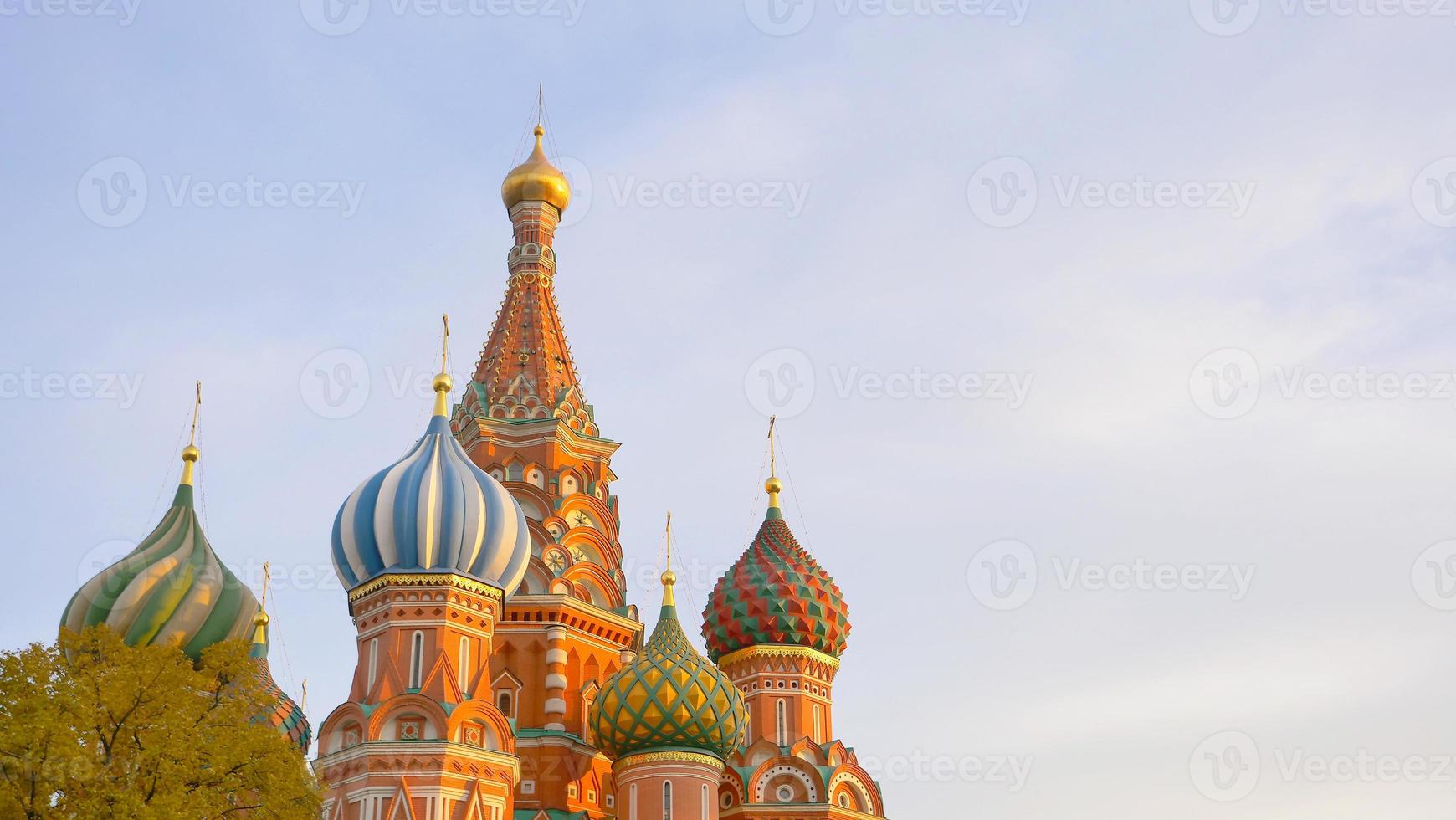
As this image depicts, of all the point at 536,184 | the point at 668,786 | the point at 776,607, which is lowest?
the point at 668,786

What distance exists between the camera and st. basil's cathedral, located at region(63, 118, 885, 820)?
82.5 ft

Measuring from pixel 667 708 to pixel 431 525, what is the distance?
4.76m

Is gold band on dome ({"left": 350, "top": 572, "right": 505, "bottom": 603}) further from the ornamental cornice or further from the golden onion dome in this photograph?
the golden onion dome

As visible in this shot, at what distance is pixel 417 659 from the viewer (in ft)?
84.0

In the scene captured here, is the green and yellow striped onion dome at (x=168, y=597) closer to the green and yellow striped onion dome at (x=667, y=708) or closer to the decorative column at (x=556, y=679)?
the decorative column at (x=556, y=679)

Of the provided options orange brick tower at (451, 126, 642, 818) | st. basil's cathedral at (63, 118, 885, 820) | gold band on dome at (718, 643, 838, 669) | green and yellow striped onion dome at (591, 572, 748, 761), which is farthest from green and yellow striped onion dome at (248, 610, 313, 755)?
gold band on dome at (718, 643, 838, 669)

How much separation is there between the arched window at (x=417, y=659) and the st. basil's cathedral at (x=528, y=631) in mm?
30

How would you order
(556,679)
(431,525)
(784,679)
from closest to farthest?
(431,525) < (556,679) < (784,679)

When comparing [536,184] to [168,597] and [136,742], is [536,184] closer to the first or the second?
[168,597]

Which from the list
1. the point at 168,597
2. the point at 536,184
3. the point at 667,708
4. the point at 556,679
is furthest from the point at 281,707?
the point at 536,184

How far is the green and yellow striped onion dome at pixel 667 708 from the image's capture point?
1073 inches

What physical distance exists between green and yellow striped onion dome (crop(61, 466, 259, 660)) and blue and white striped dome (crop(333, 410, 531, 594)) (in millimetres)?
2758

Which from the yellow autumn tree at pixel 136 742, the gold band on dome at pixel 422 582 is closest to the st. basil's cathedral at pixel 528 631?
the gold band on dome at pixel 422 582

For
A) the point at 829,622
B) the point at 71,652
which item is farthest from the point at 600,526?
the point at 71,652
